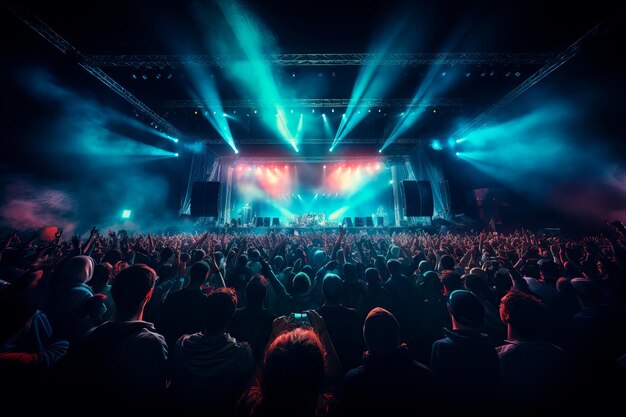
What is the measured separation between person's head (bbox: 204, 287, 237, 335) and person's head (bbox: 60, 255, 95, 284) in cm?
188

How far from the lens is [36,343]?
157 cm

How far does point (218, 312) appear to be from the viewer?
1.45 meters

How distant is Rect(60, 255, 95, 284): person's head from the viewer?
2252mm

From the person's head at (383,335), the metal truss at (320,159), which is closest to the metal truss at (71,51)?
the metal truss at (320,159)

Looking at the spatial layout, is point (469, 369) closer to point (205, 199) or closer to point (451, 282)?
point (451, 282)

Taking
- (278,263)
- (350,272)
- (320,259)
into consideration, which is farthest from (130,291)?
(320,259)

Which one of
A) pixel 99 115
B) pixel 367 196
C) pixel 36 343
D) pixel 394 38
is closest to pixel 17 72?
pixel 99 115

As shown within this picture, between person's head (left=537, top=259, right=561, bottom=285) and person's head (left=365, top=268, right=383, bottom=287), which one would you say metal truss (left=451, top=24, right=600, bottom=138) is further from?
person's head (left=365, top=268, right=383, bottom=287)

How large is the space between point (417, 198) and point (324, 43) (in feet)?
24.0

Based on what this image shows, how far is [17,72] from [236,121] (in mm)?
7869

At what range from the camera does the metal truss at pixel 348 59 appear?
7.76 m

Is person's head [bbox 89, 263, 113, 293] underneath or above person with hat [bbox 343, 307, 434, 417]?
above

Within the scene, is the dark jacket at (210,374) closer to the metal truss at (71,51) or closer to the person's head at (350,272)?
the person's head at (350,272)

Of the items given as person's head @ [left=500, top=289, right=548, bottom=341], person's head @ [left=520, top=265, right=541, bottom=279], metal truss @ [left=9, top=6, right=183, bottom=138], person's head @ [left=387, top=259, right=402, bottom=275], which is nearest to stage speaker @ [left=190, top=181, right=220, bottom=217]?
metal truss @ [left=9, top=6, right=183, bottom=138]
